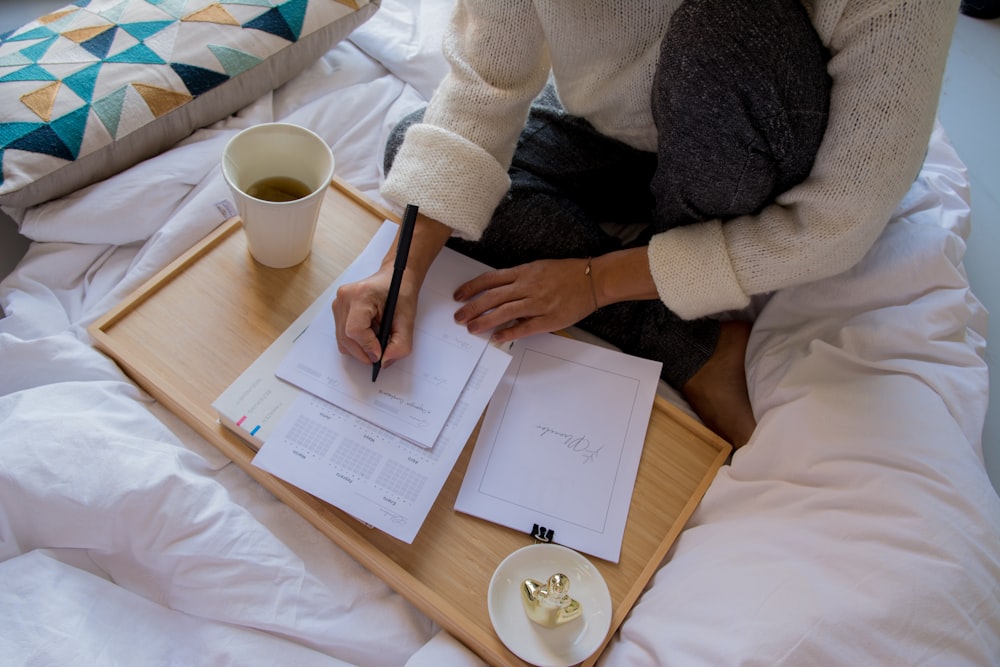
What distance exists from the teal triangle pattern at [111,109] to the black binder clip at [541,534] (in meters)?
0.70

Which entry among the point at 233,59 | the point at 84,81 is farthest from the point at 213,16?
the point at 84,81

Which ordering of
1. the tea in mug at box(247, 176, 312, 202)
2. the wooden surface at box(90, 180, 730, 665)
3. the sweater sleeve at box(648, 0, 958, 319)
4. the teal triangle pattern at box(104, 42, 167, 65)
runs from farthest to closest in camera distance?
the teal triangle pattern at box(104, 42, 167, 65), the tea in mug at box(247, 176, 312, 202), the wooden surface at box(90, 180, 730, 665), the sweater sleeve at box(648, 0, 958, 319)

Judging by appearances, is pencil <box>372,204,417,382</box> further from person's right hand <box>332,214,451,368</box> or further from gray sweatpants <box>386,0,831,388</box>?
gray sweatpants <box>386,0,831,388</box>

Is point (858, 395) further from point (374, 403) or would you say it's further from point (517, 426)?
point (374, 403)

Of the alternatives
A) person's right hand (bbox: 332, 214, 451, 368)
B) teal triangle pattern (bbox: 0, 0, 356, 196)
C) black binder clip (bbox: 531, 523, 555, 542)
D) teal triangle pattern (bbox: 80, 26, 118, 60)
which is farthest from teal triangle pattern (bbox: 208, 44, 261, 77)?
black binder clip (bbox: 531, 523, 555, 542)

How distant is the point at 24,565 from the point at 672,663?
581 mm

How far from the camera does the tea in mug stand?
31.8 inches

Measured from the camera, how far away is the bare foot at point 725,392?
0.84 metres

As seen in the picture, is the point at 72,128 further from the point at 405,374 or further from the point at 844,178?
the point at 844,178

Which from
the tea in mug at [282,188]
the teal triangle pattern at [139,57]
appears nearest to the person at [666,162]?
the tea in mug at [282,188]

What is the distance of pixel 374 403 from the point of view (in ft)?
2.44

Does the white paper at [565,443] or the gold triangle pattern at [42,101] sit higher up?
the gold triangle pattern at [42,101]

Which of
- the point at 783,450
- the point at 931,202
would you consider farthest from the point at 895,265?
the point at 783,450

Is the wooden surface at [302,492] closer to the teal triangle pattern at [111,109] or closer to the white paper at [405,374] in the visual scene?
the white paper at [405,374]
